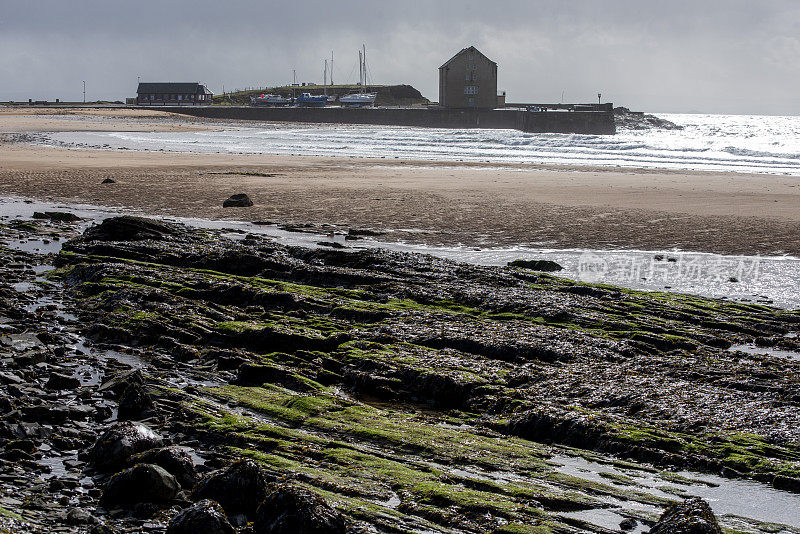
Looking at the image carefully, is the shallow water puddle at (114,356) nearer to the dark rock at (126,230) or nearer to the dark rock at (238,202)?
the dark rock at (126,230)

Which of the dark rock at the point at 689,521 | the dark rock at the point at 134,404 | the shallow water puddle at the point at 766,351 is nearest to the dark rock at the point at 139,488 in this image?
the dark rock at the point at 134,404

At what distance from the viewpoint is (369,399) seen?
7762mm

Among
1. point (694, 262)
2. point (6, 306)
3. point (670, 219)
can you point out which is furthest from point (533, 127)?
point (6, 306)

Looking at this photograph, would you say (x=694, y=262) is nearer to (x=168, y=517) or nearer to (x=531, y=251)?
(x=531, y=251)

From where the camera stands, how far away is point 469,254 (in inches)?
587

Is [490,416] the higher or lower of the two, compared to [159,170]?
lower

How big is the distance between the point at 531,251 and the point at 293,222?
5772 millimetres

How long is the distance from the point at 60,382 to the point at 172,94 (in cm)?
14163

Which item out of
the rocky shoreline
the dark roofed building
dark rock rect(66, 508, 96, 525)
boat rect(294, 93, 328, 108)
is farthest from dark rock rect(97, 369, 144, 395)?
the dark roofed building

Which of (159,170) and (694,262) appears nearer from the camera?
(694,262)

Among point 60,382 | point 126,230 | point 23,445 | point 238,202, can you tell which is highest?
point 238,202

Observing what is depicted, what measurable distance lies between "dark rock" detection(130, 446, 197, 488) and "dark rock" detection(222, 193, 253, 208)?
50.3ft

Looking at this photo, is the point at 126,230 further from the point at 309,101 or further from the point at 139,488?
the point at 309,101

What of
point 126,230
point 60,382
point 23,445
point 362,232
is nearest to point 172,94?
point 362,232
